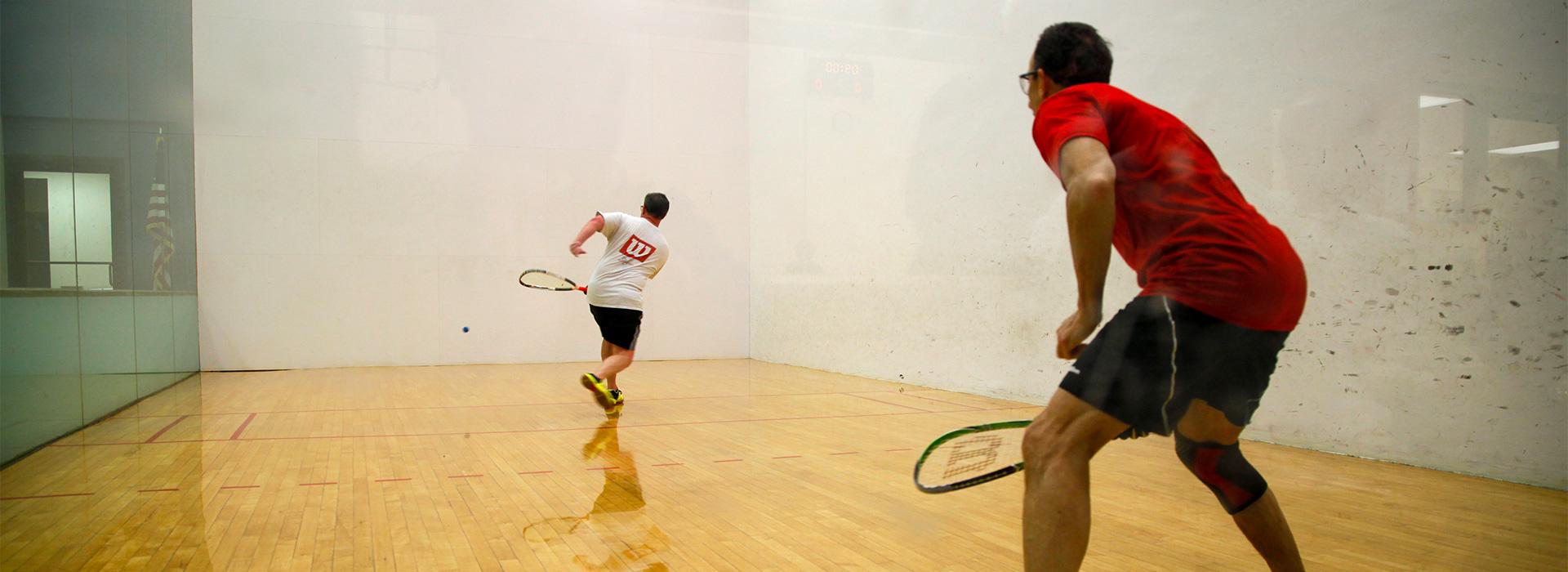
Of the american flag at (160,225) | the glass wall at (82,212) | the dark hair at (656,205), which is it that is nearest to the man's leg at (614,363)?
the dark hair at (656,205)

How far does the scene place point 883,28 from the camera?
5.24 metres

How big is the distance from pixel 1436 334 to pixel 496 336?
5.72 m

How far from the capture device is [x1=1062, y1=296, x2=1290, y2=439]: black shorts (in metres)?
1.14

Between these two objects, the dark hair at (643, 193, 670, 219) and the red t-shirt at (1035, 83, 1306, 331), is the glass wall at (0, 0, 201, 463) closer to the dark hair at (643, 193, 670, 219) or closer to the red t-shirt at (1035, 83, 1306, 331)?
the dark hair at (643, 193, 670, 219)

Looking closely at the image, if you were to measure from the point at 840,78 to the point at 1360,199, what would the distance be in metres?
3.59

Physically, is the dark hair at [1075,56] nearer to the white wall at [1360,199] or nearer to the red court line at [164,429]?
the white wall at [1360,199]

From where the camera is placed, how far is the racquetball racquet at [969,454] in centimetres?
146

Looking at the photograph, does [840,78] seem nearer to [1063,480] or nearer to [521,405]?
[521,405]

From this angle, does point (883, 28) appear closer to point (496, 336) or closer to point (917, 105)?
point (917, 105)

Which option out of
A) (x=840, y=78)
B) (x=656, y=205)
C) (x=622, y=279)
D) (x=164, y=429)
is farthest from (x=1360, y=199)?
(x=164, y=429)

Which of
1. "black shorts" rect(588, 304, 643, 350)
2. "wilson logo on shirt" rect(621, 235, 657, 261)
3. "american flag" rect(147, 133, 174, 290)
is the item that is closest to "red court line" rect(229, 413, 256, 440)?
"american flag" rect(147, 133, 174, 290)

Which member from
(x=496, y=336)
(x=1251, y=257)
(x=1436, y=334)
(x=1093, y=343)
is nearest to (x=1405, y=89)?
(x=1436, y=334)

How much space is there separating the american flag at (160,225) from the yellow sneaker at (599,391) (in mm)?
2094

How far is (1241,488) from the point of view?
1.31 metres
